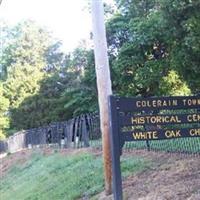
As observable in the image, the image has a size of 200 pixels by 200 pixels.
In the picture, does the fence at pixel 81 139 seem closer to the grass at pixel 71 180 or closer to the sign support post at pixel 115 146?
the grass at pixel 71 180

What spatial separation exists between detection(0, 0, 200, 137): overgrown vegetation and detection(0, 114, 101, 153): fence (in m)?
4.03

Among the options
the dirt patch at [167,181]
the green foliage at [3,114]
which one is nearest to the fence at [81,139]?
the dirt patch at [167,181]

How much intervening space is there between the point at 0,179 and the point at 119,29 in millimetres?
14921

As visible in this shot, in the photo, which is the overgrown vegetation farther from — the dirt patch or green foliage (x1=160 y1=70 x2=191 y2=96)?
the dirt patch

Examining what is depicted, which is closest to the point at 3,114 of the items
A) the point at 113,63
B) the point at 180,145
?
the point at 113,63

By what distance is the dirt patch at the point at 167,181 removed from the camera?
8205 mm

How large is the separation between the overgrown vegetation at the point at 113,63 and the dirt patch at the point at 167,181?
12.7 ft

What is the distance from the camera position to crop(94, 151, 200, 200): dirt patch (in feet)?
26.9

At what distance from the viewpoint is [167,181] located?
9180mm

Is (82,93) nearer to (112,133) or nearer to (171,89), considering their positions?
(171,89)

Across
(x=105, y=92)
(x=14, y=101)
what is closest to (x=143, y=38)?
(x=105, y=92)

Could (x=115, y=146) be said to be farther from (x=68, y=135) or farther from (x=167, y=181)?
(x=68, y=135)

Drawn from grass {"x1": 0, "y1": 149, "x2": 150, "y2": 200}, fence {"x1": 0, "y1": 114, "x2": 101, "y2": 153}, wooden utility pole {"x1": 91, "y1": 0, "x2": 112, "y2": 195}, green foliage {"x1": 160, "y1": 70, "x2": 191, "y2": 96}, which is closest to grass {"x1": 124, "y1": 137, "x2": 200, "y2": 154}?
grass {"x1": 0, "y1": 149, "x2": 150, "y2": 200}

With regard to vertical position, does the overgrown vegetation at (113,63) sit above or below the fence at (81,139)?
above
